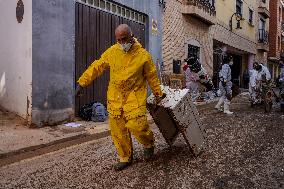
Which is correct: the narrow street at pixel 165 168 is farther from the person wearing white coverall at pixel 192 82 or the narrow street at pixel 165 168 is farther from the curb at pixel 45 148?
the person wearing white coverall at pixel 192 82

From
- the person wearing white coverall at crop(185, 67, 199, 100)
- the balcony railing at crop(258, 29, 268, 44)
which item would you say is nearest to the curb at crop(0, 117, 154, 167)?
the person wearing white coverall at crop(185, 67, 199, 100)

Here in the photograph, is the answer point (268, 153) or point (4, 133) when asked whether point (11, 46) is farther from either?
point (268, 153)

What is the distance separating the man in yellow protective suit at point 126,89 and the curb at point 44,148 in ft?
5.46

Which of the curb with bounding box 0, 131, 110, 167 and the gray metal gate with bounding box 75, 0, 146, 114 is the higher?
the gray metal gate with bounding box 75, 0, 146, 114

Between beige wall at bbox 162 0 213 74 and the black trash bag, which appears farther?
beige wall at bbox 162 0 213 74

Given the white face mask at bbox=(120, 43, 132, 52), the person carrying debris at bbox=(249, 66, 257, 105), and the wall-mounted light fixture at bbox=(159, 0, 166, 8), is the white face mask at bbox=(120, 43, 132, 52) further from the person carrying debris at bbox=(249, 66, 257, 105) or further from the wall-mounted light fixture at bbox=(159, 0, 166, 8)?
the person carrying debris at bbox=(249, 66, 257, 105)

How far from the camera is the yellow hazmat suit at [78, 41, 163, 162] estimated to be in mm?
4754

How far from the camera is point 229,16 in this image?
2247 cm

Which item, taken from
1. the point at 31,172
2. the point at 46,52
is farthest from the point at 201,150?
the point at 46,52

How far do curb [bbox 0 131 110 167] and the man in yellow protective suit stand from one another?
5.46 feet

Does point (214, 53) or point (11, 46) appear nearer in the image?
point (11, 46)

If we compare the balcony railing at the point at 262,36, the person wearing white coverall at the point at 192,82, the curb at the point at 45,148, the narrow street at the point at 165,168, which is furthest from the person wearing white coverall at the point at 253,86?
the balcony railing at the point at 262,36

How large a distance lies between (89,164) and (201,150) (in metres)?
1.58

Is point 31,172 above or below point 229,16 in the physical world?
below
